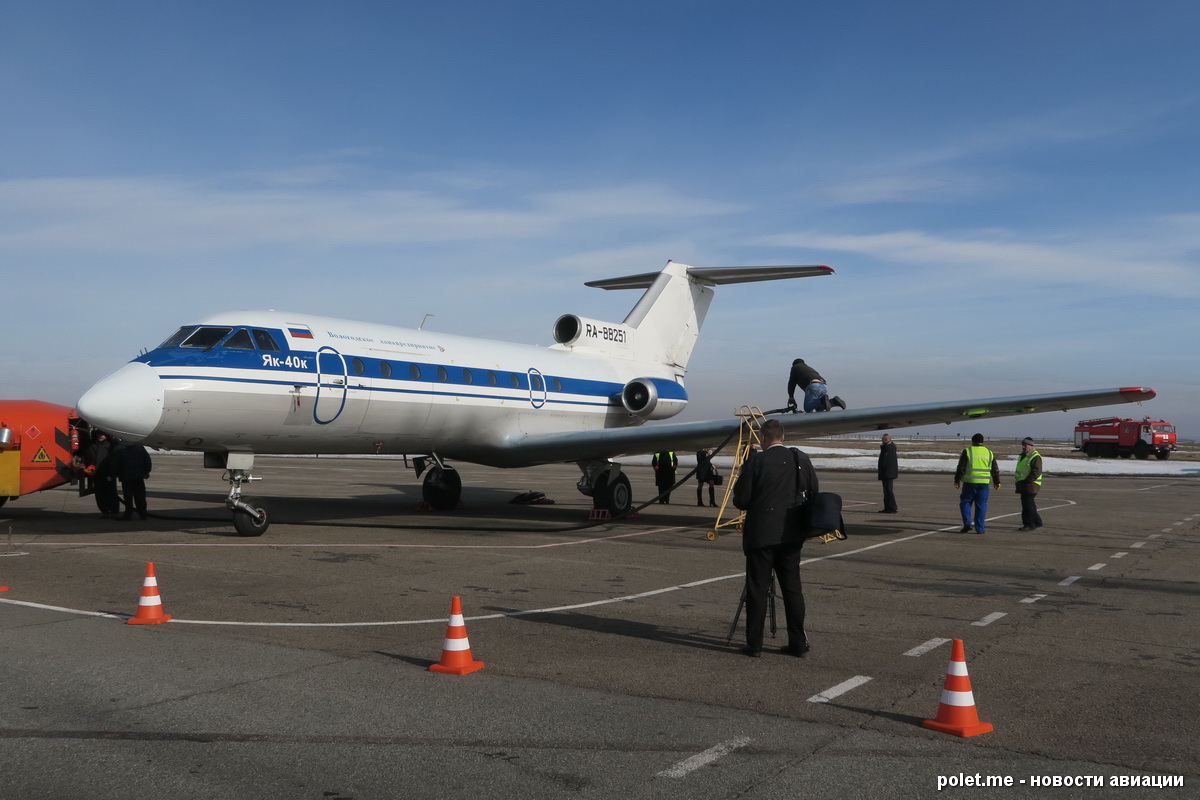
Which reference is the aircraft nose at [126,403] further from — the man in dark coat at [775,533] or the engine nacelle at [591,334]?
the engine nacelle at [591,334]

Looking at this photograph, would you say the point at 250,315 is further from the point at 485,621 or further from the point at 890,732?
the point at 890,732

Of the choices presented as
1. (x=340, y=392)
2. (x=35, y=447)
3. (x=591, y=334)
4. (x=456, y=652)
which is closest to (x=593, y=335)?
(x=591, y=334)

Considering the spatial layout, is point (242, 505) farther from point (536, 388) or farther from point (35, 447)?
point (536, 388)

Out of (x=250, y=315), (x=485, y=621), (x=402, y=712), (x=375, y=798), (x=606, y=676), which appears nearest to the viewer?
(x=375, y=798)

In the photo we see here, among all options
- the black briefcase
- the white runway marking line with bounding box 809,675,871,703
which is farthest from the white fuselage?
the white runway marking line with bounding box 809,675,871,703

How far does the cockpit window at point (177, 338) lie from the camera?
1418 cm

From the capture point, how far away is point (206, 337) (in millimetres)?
14367

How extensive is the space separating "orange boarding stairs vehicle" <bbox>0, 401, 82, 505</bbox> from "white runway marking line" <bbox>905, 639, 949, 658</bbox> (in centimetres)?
1622

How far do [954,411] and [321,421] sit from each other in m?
10.6

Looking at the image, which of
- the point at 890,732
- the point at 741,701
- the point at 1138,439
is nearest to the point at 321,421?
the point at 741,701

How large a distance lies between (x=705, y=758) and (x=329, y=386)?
11.8 m

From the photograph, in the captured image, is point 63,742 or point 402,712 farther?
point 402,712

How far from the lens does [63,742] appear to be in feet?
16.8

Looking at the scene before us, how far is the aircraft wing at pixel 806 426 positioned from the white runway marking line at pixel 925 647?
8.14 m
